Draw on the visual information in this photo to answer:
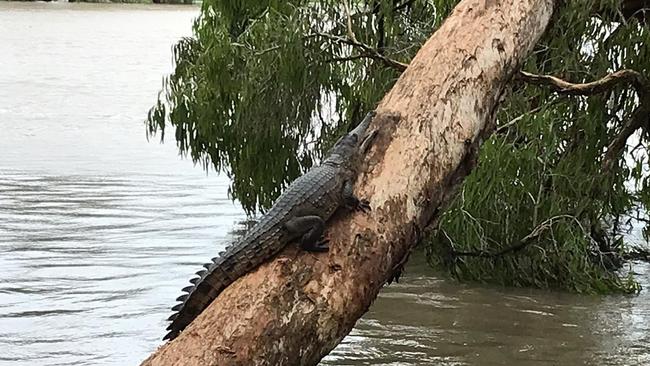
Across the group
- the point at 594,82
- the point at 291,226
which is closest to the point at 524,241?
the point at 594,82

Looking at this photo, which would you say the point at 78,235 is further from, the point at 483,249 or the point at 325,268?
the point at 325,268

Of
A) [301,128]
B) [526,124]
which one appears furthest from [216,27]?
[526,124]

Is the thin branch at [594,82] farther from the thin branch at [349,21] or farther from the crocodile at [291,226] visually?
the crocodile at [291,226]

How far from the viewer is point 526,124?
8.69 meters

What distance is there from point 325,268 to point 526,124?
5205 mm

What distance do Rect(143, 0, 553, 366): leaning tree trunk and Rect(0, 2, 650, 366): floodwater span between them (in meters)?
3.34

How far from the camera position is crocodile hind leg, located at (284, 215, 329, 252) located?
3895mm

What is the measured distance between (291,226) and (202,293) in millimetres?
443

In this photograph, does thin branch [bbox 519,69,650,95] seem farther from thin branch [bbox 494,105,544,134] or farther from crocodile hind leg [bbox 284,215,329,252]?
crocodile hind leg [bbox 284,215,329,252]

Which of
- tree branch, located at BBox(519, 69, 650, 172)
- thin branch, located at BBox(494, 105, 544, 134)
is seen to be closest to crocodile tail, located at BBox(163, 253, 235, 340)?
tree branch, located at BBox(519, 69, 650, 172)

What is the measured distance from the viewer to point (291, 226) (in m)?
4.05

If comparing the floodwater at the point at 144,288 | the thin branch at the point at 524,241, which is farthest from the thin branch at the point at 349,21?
the floodwater at the point at 144,288

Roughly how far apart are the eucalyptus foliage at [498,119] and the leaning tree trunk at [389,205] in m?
3.31

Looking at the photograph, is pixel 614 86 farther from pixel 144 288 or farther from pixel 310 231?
pixel 310 231
